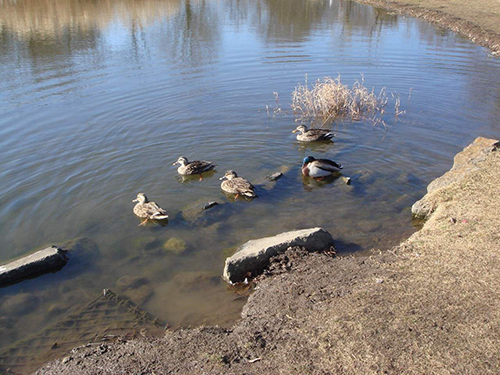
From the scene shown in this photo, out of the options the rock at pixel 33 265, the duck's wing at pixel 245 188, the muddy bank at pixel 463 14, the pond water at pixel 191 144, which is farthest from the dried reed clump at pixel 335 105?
the muddy bank at pixel 463 14

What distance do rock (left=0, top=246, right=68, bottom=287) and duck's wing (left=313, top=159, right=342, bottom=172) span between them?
20.8ft

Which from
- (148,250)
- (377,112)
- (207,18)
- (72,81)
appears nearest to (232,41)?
(207,18)

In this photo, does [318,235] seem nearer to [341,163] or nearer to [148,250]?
[148,250]

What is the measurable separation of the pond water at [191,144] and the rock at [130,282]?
0.37 ft

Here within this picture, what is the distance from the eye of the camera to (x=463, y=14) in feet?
109

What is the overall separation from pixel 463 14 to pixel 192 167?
30.6m

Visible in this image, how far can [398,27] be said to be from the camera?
31.9 meters

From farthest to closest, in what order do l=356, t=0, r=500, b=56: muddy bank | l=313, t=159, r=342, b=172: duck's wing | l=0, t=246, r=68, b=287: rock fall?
l=356, t=0, r=500, b=56: muddy bank
l=313, t=159, r=342, b=172: duck's wing
l=0, t=246, r=68, b=287: rock

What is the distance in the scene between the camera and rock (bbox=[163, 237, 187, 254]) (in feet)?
28.9

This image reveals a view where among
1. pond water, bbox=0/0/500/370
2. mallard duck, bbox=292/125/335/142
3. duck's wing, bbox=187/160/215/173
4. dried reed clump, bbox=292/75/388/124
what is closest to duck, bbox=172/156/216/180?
duck's wing, bbox=187/160/215/173

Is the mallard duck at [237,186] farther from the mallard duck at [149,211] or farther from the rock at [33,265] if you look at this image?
the rock at [33,265]

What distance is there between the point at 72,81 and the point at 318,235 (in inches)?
601

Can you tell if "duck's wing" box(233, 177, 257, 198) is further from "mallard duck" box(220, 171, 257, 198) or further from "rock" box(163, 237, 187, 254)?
"rock" box(163, 237, 187, 254)

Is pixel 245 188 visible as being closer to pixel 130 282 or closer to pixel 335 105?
pixel 130 282
